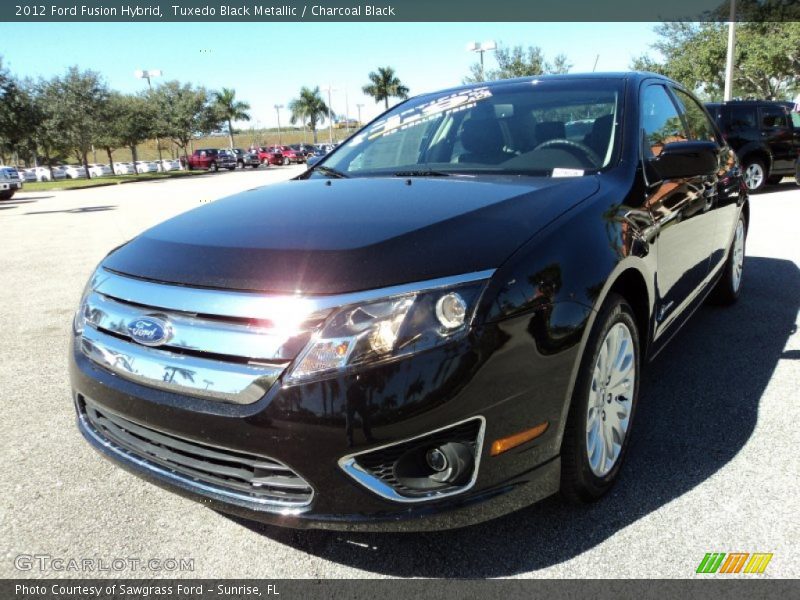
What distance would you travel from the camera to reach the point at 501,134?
10.1 feet

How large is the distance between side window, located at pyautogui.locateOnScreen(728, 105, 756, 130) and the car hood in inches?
481

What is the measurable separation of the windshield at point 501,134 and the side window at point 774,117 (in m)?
11.6

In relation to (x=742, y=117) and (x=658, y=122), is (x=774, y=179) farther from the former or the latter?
(x=658, y=122)

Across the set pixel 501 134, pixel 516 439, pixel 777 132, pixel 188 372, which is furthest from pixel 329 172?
pixel 777 132

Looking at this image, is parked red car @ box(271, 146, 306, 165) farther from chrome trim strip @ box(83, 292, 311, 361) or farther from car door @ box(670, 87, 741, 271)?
chrome trim strip @ box(83, 292, 311, 361)

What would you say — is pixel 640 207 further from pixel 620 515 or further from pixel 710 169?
pixel 620 515

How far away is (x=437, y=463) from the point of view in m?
1.79

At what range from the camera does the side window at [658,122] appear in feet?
9.68

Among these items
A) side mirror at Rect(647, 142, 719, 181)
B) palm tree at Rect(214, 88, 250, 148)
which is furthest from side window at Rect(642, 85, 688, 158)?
palm tree at Rect(214, 88, 250, 148)

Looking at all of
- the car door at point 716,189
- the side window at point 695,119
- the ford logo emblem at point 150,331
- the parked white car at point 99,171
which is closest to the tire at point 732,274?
the car door at point 716,189

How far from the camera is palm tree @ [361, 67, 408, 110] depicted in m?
70.5

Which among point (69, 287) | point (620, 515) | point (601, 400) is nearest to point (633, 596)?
point (620, 515)

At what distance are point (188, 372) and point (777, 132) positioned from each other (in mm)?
14217

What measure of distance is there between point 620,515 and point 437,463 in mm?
892
